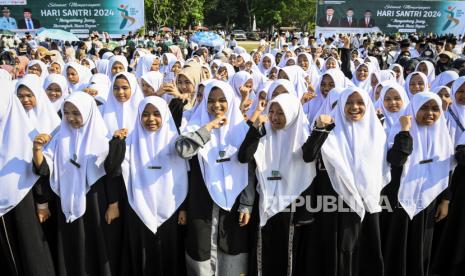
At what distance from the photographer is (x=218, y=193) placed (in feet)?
8.85

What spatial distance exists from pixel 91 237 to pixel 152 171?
695 millimetres

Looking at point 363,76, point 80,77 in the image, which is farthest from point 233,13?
point 80,77

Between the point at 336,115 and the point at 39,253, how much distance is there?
2.40 meters

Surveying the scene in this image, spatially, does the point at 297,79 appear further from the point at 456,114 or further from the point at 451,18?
the point at 451,18

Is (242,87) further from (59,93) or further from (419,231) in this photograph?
(419,231)

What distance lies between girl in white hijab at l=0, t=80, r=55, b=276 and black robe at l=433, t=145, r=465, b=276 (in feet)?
10.1

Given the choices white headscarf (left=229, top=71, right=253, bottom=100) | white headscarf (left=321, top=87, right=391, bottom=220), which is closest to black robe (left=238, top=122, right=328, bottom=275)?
white headscarf (left=321, top=87, right=391, bottom=220)

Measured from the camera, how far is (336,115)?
2826 millimetres

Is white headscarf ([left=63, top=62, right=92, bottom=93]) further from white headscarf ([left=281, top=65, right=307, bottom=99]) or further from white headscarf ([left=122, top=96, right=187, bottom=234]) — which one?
white headscarf ([left=122, top=96, right=187, bottom=234])

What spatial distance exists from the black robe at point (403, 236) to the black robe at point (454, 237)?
0.64 ft

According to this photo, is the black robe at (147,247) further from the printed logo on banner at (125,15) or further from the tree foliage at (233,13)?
the tree foliage at (233,13)

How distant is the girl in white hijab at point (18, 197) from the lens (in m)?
2.63

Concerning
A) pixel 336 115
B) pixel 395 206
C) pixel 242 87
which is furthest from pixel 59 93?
pixel 395 206

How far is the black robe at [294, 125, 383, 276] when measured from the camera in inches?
108
